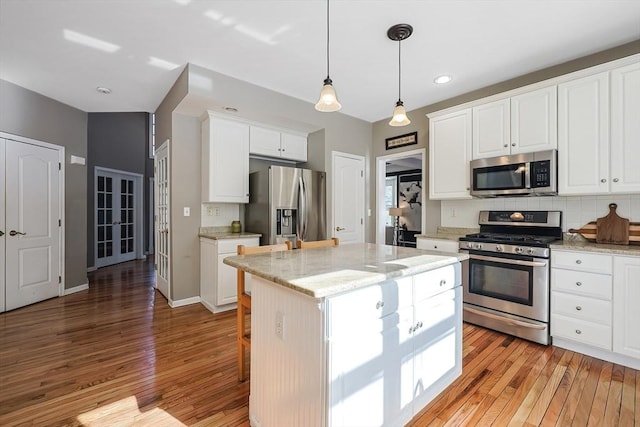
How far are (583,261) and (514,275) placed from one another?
0.50 m

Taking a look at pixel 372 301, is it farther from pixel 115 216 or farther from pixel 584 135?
pixel 115 216

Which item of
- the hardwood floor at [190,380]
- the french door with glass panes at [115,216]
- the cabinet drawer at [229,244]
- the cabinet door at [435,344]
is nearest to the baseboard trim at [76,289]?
the hardwood floor at [190,380]

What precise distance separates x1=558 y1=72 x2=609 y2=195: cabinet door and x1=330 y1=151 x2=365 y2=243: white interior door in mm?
2510

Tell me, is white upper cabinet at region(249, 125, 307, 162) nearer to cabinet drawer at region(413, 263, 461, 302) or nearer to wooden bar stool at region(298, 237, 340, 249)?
wooden bar stool at region(298, 237, 340, 249)

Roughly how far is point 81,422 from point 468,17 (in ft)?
12.1

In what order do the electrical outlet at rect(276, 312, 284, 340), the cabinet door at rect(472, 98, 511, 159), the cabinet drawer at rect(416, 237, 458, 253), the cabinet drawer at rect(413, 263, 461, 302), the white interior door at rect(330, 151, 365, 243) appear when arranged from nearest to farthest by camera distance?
the electrical outlet at rect(276, 312, 284, 340), the cabinet drawer at rect(413, 263, 461, 302), the cabinet door at rect(472, 98, 511, 159), the cabinet drawer at rect(416, 237, 458, 253), the white interior door at rect(330, 151, 365, 243)

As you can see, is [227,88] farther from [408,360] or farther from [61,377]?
[408,360]

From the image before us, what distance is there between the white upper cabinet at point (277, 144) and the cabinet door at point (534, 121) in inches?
104

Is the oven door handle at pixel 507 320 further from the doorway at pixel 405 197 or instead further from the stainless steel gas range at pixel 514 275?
the doorway at pixel 405 197

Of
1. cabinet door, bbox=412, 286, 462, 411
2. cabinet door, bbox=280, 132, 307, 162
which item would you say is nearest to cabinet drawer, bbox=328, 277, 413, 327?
cabinet door, bbox=412, 286, 462, 411

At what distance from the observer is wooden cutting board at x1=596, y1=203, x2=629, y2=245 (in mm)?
2504

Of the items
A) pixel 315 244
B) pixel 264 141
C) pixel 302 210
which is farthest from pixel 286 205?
pixel 315 244

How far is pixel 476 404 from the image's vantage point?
1.77 meters

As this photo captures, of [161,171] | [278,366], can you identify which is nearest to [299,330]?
[278,366]
